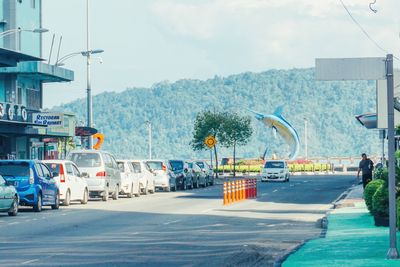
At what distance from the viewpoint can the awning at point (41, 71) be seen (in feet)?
217

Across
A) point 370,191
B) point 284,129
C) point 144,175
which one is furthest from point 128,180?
point 284,129

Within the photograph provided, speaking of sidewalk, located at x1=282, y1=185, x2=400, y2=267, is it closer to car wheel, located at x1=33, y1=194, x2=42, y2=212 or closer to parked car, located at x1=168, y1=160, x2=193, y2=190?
car wheel, located at x1=33, y1=194, x2=42, y2=212

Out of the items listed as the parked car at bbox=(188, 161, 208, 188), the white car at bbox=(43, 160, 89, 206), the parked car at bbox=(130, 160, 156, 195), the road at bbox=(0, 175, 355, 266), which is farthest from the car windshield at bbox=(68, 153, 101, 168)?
the parked car at bbox=(188, 161, 208, 188)

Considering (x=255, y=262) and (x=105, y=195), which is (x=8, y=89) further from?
(x=255, y=262)

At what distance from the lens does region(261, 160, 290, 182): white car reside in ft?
259

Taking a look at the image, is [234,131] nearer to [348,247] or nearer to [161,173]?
[161,173]

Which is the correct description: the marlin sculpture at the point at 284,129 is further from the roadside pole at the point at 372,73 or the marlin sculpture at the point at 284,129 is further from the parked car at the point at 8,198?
the roadside pole at the point at 372,73

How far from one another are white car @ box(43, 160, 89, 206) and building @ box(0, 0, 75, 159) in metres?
15.3

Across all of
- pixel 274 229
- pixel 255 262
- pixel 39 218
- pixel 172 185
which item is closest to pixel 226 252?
pixel 255 262

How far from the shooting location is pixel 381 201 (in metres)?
25.3

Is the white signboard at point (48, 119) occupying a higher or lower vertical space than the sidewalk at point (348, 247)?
higher

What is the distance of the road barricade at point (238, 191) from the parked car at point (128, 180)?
5165mm

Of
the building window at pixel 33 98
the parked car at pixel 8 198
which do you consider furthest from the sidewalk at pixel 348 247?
the building window at pixel 33 98

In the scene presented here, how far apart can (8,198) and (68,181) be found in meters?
7.77
